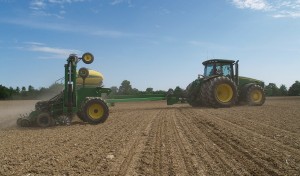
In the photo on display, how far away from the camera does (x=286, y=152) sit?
656cm

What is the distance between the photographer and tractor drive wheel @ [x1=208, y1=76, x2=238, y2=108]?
17.3m

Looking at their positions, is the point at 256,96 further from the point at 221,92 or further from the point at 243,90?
the point at 221,92

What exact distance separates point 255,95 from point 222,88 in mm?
2529

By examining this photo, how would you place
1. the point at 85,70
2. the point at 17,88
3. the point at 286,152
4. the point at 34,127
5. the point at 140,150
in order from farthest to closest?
1. the point at 17,88
2. the point at 85,70
3. the point at 34,127
4. the point at 140,150
5. the point at 286,152

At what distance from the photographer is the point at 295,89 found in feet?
159

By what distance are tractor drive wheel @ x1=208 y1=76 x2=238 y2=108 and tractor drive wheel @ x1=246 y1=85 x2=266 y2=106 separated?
4.52ft

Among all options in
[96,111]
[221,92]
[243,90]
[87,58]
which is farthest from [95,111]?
[243,90]

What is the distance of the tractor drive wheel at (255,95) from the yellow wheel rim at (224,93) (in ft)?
4.88

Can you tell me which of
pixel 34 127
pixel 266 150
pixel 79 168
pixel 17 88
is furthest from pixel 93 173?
pixel 17 88

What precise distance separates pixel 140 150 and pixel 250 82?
14.1 metres

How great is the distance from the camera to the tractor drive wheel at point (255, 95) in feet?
62.4

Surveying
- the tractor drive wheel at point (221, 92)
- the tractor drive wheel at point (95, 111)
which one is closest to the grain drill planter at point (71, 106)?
the tractor drive wheel at point (95, 111)

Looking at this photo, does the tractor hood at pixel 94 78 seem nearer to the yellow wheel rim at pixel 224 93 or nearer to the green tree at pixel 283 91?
A: the yellow wheel rim at pixel 224 93

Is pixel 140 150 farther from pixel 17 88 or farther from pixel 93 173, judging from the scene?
pixel 17 88
